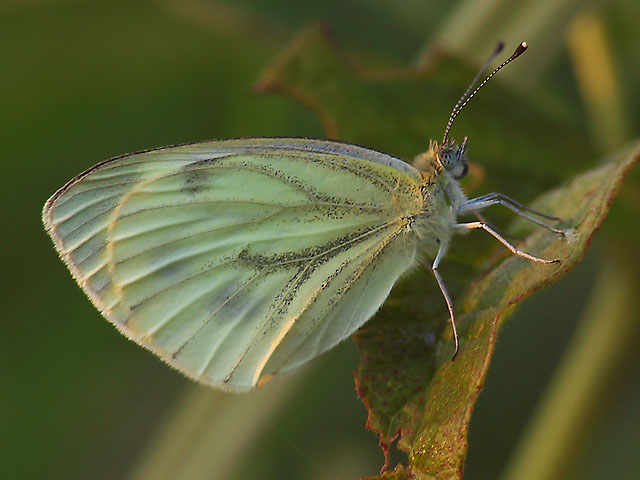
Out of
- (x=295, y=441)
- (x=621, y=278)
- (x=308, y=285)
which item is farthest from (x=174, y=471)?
(x=621, y=278)

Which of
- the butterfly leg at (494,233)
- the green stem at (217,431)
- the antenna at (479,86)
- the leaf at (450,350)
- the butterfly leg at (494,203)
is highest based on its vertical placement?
the antenna at (479,86)

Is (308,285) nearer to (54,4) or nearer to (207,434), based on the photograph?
(207,434)

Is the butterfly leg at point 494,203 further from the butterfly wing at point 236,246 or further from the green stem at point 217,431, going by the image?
the green stem at point 217,431

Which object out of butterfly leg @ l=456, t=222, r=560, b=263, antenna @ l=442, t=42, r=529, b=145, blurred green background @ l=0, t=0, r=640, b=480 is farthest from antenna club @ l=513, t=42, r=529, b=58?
butterfly leg @ l=456, t=222, r=560, b=263

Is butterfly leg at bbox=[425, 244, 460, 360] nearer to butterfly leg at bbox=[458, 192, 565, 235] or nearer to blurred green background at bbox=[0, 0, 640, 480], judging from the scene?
butterfly leg at bbox=[458, 192, 565, 235]

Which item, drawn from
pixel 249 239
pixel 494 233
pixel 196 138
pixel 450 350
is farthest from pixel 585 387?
pixel 196 138

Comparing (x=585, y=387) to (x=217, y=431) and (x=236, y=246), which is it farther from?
(x=217, y=431)

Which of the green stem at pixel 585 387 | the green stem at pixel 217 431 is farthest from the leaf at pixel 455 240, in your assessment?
the green stem at pixel 217 431
